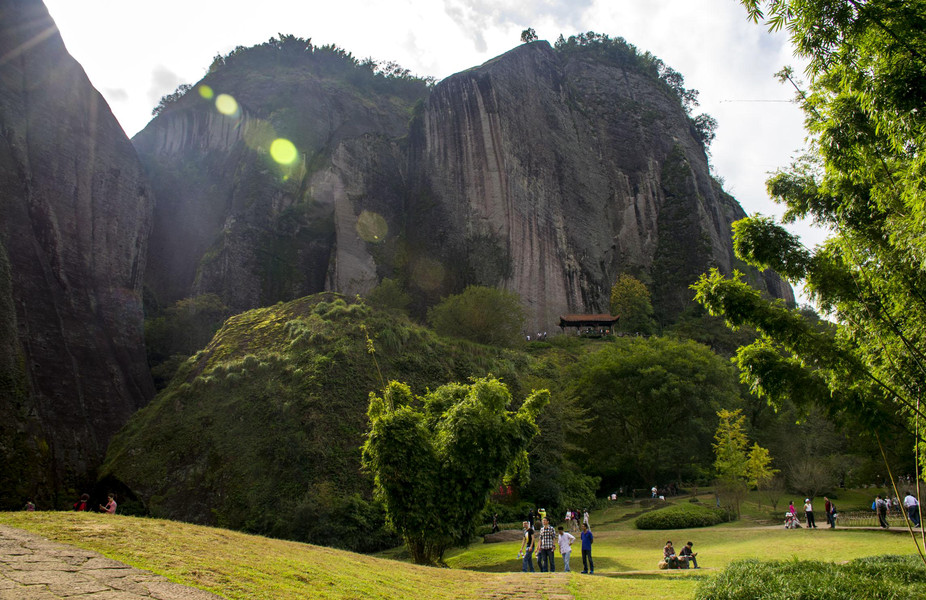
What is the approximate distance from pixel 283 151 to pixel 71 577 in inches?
2197

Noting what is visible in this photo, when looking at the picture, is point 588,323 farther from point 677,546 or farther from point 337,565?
point 337,565

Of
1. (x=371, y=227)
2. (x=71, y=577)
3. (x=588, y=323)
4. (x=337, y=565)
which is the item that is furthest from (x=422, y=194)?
(x=71, y=577)

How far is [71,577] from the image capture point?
592 cm

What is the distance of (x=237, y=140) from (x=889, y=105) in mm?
62770

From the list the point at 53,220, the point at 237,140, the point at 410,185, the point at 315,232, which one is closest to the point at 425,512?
the point at 53,220

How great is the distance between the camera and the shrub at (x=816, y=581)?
19.4 ft

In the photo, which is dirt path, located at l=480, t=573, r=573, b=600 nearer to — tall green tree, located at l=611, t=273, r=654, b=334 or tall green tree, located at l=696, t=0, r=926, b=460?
tall green tree, located at l=696, t=0, r=926, b=460

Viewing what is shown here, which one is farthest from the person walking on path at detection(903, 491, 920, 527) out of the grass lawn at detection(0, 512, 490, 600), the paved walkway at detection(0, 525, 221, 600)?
the paved walkway at detection(0, 525, 221, 600)

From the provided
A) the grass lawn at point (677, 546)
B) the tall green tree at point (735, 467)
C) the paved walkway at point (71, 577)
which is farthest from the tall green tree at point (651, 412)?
the paved walkway at point (71, 577)

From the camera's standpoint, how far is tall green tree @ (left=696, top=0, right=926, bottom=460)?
662 centimetres

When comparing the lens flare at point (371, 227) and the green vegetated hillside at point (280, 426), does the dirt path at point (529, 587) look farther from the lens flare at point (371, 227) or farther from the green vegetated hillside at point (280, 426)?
the lens flare at point (371, 227)

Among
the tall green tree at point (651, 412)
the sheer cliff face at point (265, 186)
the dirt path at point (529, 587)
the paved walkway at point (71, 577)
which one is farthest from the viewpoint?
the sheer cliff face at point (265, 186)

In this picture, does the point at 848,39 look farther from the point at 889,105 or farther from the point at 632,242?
the point at 632,242

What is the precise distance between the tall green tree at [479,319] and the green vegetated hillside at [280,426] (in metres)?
12.3
